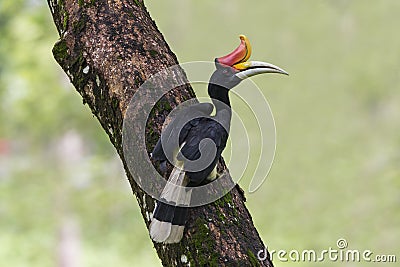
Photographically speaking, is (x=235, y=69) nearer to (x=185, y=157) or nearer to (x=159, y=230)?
(x=185, y=157)

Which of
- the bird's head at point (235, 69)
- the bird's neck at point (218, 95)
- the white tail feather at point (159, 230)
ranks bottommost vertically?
the white tail feather at point (159, 230)

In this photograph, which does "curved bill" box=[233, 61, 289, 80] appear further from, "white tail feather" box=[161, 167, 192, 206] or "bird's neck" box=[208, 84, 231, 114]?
"white tail feather" box=[161, 167, 192, 206]

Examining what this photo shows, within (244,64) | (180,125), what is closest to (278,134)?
(244,64)

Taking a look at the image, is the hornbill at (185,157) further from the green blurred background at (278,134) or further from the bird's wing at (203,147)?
the green blurred background at (278,134)

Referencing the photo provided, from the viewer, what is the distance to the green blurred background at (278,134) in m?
4.98

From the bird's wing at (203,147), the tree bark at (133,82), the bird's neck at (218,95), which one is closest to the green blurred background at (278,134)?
the tree bark at (133,82)

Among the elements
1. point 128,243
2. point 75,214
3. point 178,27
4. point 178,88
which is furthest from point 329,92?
→ point 178,88

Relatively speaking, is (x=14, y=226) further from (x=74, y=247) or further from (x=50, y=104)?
(x=50, y=104)

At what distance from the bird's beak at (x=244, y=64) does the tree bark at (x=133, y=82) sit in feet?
0.40

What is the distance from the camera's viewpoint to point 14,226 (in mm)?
6820

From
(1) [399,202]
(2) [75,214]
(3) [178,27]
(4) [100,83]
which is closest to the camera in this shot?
(4) [100,83]

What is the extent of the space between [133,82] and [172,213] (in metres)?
0.33

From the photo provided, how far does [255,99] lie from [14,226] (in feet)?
19.4

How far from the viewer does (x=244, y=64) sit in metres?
1.51
